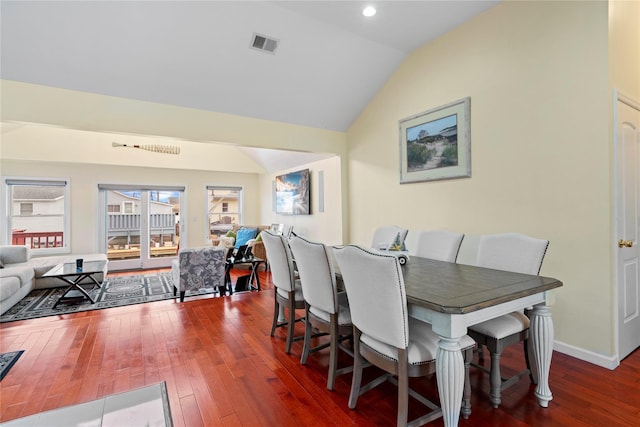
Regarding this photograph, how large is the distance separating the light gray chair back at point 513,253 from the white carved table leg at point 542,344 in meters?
0.37

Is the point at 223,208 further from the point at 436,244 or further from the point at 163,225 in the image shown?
the point at 436,244

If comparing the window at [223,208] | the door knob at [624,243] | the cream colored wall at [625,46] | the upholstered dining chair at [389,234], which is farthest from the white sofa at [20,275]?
the cream colored wall at [625,46]

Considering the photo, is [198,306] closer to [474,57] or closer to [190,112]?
[190,112]

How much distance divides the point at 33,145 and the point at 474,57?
25.7 feet

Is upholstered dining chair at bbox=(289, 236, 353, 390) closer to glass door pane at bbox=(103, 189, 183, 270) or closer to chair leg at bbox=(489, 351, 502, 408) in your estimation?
chair leg at bbox=(489, 351, 502, 408)

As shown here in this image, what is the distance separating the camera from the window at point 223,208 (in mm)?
8078

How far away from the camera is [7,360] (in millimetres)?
2600

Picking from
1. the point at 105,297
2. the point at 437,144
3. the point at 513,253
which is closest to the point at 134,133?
the point at 105,297

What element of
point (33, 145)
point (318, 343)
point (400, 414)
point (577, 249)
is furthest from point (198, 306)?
point (33, 145)

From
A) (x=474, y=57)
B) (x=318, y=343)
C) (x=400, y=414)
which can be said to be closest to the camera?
(x=400, y=414)

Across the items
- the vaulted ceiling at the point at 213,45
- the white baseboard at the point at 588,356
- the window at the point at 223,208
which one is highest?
the vaulted ceiling at the point at 213,45

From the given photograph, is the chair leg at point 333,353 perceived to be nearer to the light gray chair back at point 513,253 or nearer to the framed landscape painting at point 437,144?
the light gray chair back at point 513,253

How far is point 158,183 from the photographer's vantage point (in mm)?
7367

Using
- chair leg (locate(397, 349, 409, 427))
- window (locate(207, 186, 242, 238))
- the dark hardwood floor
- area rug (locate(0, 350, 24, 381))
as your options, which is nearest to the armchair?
the dark hardwood floor
